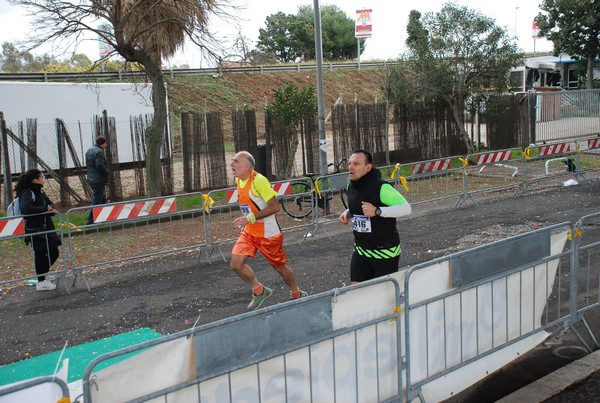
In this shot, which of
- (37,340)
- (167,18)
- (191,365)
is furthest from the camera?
(167,18)

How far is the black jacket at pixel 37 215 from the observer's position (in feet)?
29.8

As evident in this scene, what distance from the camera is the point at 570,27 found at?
3133cm

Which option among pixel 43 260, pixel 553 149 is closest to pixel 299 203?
pixel 43 260

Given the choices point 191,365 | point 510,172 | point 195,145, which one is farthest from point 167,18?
point 191,365

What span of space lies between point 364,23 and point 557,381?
4780 centimetres

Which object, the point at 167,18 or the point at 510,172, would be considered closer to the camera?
the point at 167,18

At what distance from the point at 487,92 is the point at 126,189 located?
12315mm

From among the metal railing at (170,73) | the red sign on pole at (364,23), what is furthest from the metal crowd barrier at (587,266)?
the red sign on pole at (364,23)

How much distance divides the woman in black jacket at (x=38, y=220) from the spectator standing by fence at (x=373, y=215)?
5.15m

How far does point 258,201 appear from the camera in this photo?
7422 mm

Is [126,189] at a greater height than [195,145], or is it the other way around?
[195,145]

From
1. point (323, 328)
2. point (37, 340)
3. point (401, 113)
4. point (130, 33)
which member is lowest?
point (37, 340)

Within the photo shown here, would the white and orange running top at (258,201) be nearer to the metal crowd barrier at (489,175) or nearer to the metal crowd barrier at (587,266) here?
the metal crowd barrier at (587,266)

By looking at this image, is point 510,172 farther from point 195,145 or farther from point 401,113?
point 195,145
